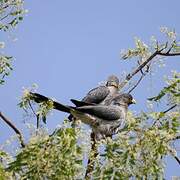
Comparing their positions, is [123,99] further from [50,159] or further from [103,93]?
[50,159]

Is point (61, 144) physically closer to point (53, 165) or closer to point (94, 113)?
point (53, 165)

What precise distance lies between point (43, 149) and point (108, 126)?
3606mm

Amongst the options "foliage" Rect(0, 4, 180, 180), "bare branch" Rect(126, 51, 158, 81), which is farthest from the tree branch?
"foliage" Rect(0, 4, 180, 180)

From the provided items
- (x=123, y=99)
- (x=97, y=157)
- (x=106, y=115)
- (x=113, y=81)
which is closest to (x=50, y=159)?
(x=97, y=157)

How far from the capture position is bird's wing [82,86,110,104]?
738 cm

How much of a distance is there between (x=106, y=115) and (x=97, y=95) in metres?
0.75

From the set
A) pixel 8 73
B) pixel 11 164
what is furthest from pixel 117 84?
pixel 11 164

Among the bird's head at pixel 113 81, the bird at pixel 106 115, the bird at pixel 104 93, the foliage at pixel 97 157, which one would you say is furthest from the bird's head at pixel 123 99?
the foliage at pixel 97 157

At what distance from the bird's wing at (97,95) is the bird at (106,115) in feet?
1.13

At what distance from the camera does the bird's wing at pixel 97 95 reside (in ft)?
24.2

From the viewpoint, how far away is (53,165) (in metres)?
3.29

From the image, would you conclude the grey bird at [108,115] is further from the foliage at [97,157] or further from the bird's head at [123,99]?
the foliage at [97,157]

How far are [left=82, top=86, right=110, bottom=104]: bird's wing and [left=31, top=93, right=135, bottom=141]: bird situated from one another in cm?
34

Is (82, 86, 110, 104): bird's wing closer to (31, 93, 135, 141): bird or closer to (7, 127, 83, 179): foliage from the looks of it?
(31, 93, 135, 141): bird
